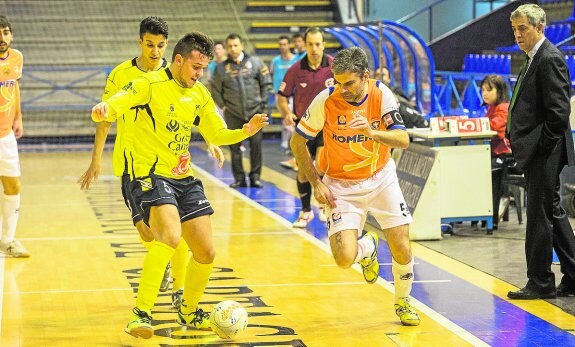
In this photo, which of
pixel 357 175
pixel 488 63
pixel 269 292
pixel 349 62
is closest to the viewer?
pixel 349 62

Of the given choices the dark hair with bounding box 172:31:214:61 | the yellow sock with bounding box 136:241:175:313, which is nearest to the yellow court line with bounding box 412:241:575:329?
the yellow sock with bounding box 136:241:175:313

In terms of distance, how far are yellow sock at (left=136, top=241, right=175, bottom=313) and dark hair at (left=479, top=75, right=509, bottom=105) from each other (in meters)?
6.07

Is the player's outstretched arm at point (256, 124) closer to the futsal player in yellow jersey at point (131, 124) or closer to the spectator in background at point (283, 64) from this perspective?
the futsal player in yellow jersey at point (131, 124)

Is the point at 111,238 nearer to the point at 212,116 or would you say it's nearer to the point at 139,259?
the point at 139,259

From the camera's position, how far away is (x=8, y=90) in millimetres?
10391

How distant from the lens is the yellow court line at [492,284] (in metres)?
7.72

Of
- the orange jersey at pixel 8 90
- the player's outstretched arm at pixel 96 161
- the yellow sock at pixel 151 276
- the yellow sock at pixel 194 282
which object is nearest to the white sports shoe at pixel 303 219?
the orange jersey at pixel 8 90

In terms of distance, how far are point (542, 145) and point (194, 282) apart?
288 cm

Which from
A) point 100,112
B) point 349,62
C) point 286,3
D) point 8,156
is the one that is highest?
point 286,3

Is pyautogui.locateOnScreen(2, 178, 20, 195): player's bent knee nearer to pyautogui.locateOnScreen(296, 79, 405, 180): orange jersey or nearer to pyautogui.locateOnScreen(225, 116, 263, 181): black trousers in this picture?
pyautogui.locateOnScreen(296, 79, 405, 180): orange jersey

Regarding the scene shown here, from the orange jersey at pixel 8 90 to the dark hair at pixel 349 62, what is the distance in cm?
432

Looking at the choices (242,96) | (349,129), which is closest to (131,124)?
(349,129)

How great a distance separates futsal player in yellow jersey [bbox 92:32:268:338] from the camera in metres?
6.94

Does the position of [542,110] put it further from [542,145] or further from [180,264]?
[180,264]
